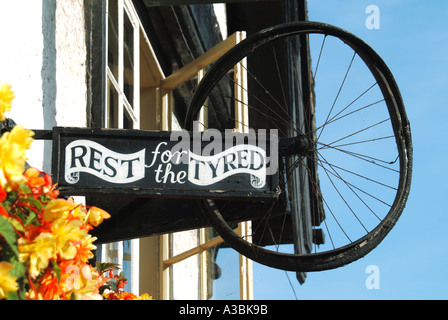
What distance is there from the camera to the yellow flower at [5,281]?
1969 millimetres

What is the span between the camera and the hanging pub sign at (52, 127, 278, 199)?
328cm

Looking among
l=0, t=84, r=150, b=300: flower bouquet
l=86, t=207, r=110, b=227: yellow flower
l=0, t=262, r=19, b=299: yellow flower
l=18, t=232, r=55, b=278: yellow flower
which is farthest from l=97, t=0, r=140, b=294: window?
l=0, t=262, r=19, b=299: yellow flower

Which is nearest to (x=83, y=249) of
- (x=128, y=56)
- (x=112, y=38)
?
(x=112, y=38)

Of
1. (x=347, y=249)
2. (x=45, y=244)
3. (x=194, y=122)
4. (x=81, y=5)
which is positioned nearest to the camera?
(x=45, y=244)

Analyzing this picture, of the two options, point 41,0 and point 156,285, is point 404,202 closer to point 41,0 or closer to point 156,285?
point 41,0

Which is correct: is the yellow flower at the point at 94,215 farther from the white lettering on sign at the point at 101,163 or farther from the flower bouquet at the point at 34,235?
the white lettering on sign at the point at 101,163

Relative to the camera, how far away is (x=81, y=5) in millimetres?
4801

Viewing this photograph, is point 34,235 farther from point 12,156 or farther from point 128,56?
point 128,56

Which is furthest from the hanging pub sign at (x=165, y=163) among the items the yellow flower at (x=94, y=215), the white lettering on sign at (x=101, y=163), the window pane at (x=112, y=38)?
the window pane at (x=112, y=38)

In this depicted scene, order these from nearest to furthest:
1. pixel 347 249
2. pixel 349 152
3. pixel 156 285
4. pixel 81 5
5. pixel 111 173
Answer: pixel 111 173
pixel 347 249
pixel 349 152
pixel 81 5
pixel 156 285

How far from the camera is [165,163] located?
132 inches

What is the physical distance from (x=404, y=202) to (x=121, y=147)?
4.01 feet

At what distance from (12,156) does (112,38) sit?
3370mm
